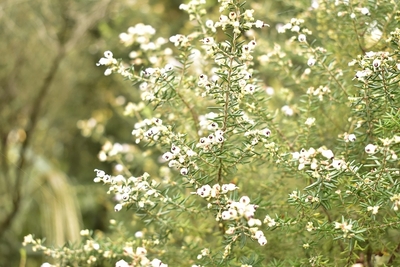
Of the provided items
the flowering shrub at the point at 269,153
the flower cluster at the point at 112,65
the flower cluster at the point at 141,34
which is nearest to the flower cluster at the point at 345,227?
the flowering shrub at the point at 269,153

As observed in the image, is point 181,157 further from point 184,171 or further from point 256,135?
point 256,135

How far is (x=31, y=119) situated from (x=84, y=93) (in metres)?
0.66

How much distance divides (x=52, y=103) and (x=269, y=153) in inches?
55.1

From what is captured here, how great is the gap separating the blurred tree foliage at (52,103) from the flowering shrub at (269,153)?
1.30 ft

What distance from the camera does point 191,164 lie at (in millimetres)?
760

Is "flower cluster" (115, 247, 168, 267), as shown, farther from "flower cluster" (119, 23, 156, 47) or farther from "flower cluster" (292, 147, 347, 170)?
"flower cluster" (119, 23, 156, 47)

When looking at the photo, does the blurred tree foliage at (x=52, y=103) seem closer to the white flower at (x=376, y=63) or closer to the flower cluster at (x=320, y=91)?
the flower cluster at (x=320, y=91)

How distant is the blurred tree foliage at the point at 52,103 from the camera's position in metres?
1.66

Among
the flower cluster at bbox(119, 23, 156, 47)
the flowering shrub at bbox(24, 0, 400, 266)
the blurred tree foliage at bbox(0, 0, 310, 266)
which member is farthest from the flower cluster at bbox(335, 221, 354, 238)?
the blurred tree foliage at bbox(0, 0, 310, 266)

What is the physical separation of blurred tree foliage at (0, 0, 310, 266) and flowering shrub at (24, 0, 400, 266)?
40cm

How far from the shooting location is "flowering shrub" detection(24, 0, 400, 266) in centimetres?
71

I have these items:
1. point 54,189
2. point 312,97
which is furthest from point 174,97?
point 54,189

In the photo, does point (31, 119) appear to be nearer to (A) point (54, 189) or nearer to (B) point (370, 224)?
(A) point (54, 189)

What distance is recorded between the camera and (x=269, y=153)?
0.79 m
